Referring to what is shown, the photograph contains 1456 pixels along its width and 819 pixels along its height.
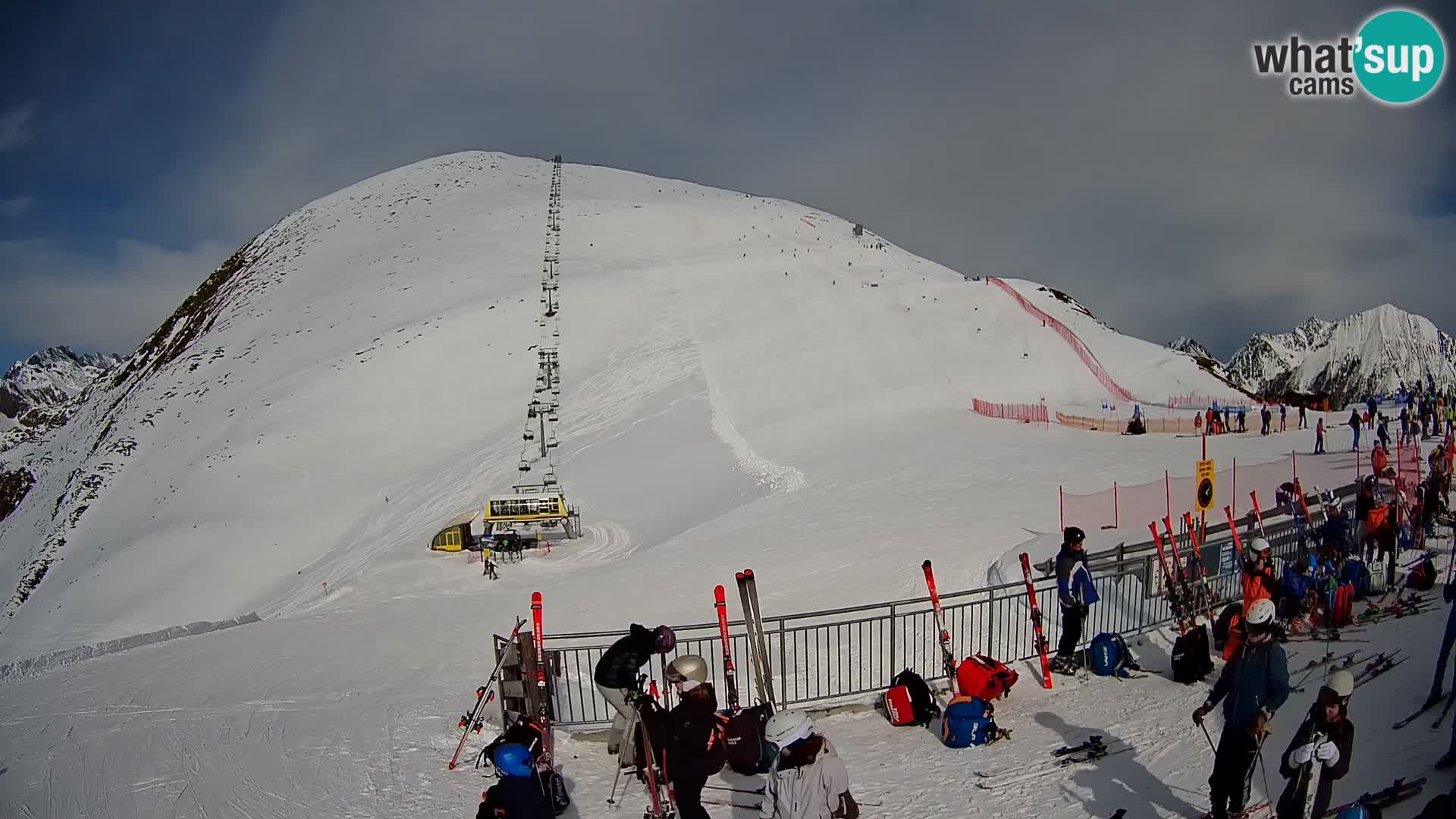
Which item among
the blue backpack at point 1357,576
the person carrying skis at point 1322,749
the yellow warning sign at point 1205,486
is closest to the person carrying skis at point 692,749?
the person carrying skis at point 1322,749

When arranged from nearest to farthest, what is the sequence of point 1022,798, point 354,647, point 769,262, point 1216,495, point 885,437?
1. point 1022,798
2. point 354,647
3. point 1216,495
4. point 885,437
5. point 769,262

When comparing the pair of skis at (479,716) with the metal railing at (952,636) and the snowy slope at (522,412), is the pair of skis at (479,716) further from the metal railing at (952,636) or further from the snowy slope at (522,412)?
the snowy slope at (522,412)

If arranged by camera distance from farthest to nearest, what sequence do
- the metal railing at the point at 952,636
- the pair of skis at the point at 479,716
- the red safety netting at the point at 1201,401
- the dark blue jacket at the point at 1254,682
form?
the red safety netting at the point at 1201,401 → the metal railing at the point at 952,636 → the pair of skis at the point at 479,716 → the dark blue jacket at the point at 1254,682

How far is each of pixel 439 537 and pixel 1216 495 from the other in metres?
22.2

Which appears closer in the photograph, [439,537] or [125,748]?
[125,748]

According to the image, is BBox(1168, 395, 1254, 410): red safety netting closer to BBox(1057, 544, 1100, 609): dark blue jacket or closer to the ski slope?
the ski slope

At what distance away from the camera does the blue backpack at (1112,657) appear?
977 cm

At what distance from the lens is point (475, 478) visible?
3284 cm

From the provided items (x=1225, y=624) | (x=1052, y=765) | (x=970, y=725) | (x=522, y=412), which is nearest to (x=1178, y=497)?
(x=1225, y=624)

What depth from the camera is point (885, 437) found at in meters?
31.0

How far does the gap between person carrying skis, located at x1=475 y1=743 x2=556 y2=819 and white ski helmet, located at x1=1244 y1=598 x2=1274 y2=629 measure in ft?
16.9

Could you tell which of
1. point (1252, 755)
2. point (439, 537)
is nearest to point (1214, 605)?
point (1252, 755)

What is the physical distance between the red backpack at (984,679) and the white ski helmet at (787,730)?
5.06 m

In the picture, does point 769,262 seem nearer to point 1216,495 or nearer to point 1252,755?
point 1216,495
